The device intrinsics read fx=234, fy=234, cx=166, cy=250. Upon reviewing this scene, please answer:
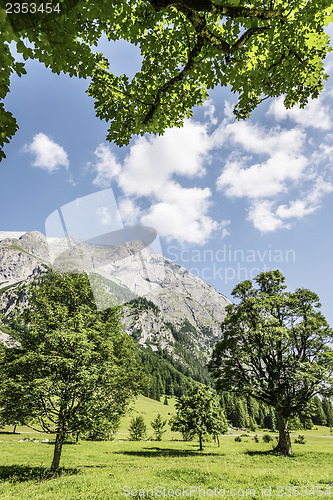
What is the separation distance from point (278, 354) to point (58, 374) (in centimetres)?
2273

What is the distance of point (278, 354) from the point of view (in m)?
25.9

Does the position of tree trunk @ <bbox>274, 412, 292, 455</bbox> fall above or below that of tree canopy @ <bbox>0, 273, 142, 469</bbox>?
below

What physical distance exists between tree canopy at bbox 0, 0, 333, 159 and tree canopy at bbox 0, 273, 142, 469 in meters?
12.6

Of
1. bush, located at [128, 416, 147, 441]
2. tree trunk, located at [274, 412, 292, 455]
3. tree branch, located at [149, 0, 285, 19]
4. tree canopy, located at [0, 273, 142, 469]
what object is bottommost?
bush, located at [128, 416, 147, 441]

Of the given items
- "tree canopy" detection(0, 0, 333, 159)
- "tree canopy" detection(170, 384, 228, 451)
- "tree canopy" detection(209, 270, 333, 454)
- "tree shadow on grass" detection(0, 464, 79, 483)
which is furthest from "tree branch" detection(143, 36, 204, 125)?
"tree canopy" detection(170, 384, 228, 451)

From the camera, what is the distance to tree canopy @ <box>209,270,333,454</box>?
23.1 meters

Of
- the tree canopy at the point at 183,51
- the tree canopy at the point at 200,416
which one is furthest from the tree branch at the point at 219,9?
the tree canopy at the point at 200,416

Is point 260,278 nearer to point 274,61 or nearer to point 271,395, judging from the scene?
point 271,395

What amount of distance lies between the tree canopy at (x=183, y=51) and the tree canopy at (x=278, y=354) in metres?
23.8

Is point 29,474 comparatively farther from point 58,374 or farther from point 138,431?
point 138,431

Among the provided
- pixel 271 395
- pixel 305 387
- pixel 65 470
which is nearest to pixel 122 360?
pixel 65 470

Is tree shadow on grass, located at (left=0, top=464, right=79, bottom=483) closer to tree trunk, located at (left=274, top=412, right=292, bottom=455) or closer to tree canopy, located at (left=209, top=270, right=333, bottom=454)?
tree canopy, located at (left=209, top=270, right=333, bottom=454)

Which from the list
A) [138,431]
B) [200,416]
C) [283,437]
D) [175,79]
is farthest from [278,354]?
[138,431]

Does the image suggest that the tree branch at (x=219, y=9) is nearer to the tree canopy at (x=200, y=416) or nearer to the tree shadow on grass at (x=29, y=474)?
the tree shadow on grass at (x=29, y=474)
